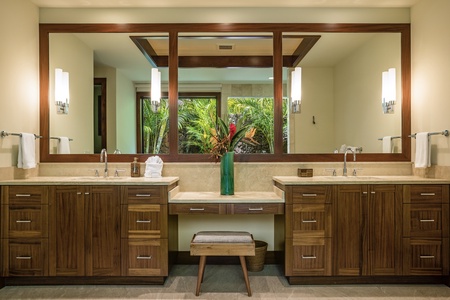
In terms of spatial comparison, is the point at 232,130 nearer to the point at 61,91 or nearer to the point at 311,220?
the point at 311,220

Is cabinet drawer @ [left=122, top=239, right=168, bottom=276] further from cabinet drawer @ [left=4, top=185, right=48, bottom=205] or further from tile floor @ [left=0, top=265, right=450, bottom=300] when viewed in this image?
cabinet drawer @ [left=4, top=185, right=48, bottom=205]

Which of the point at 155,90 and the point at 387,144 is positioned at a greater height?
the point at 155,90

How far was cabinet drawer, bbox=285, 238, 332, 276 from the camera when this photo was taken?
267cm

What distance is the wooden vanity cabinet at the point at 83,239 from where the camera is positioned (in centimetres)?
266

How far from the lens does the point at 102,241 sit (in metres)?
2.66

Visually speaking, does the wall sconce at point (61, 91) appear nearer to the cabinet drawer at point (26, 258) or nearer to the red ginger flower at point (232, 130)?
the cabinet drawer at point (26, 258)

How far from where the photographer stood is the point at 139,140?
3.24 m

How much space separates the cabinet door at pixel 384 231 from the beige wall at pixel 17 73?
286 centimetres

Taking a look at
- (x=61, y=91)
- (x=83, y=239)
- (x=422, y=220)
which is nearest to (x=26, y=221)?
(x=83, y=239)

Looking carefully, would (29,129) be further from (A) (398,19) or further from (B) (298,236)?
(A) (398,19)

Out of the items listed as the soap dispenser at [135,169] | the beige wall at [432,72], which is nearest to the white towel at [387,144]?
the beige wall at [432,72]

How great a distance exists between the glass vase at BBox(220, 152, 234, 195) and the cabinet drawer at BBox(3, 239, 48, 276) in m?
1.45

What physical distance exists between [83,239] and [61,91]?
1.42 meters

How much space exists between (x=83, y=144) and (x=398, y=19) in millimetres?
3159
